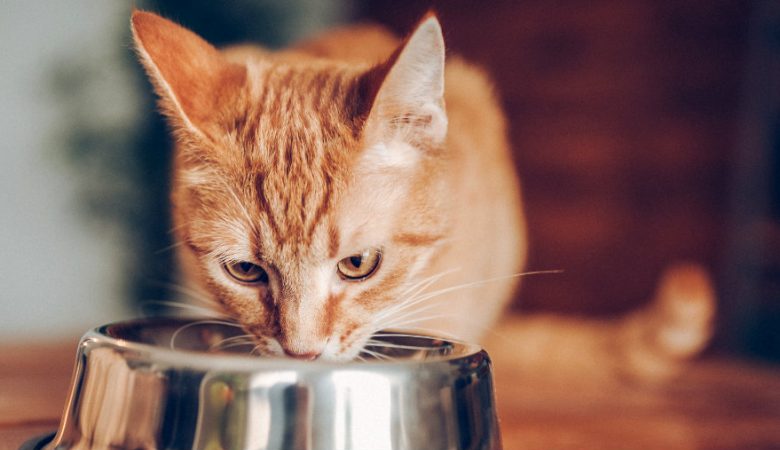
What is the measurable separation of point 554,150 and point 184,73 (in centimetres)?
186

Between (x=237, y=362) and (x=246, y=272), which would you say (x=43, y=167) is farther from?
(x=237, y=362)

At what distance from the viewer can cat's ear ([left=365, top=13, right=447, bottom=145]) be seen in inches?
35.3

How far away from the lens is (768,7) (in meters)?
2.22

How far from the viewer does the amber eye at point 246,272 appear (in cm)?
106

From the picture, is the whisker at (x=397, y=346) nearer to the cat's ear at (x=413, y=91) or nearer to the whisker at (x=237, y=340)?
the whisker at (x=237, y=340)

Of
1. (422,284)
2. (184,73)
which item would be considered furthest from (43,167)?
(422,284)

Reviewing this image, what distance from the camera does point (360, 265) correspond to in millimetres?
1064

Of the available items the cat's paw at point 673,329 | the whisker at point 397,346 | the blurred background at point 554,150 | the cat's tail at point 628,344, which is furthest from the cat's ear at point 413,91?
the blurred background at point 554,150

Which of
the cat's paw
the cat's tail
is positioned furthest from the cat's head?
the cat's paw

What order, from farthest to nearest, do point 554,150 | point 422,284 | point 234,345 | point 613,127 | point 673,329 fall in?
1. point 554,150
2. point 613,127
3. point 673,329
4. point 422,284
5. point 234,345

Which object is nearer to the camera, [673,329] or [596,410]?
[596,410]

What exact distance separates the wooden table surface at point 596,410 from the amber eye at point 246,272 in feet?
0.98

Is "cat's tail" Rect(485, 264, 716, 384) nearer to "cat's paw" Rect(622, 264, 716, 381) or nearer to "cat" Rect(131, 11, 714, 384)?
"cat's paw" Rect(622, 264, 716, 381)

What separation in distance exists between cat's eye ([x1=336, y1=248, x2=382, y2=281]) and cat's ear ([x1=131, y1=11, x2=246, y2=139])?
27 centimetres
